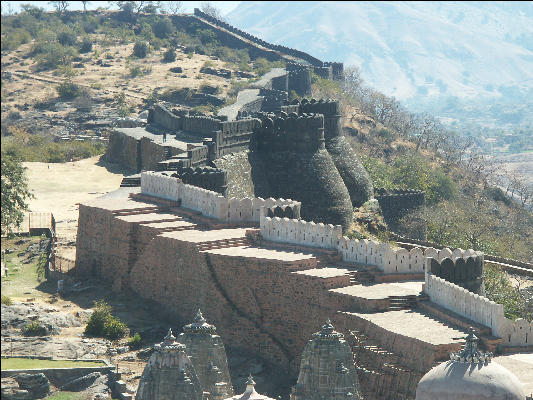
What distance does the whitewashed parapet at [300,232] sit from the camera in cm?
3669

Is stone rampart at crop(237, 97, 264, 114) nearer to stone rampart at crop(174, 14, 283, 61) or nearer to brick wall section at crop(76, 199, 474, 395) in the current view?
brick wall section at crop(76, 199, 474, 395)

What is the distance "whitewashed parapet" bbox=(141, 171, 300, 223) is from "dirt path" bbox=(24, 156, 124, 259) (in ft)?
13.5

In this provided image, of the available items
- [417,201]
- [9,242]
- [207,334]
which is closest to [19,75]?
[417,201]

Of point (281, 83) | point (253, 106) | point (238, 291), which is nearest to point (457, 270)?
point (238, 291)

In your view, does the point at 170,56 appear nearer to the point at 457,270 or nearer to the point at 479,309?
the point at 457,270

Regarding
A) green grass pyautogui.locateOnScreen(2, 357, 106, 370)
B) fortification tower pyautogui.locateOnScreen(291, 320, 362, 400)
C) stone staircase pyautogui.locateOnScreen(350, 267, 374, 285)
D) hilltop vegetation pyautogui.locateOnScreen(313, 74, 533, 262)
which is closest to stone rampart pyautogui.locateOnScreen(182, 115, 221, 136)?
hilltop vegetation pyautogui.locateOnScreen(313, 74, 533, 262)

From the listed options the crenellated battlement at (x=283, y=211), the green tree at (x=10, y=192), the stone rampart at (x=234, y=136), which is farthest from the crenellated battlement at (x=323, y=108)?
the crenellated battlement at (x=283, y=211)

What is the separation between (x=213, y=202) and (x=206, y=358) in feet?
56.4

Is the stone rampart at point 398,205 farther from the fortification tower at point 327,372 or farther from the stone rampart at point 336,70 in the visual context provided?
the stone rampart at point 336,70

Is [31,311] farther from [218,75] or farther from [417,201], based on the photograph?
[218,75]

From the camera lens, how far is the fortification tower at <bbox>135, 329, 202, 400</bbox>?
21.9m

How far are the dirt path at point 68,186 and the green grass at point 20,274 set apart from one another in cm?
146

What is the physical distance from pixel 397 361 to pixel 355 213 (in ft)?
83.8

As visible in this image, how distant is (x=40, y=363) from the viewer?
3225 cm
